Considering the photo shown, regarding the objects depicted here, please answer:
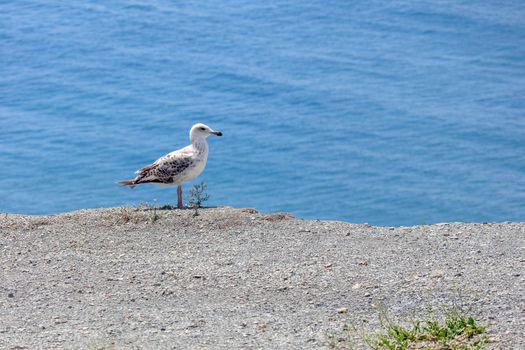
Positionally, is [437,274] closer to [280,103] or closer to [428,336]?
[428,336]

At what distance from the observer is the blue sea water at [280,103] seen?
14141 mm

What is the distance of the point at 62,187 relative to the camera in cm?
1444

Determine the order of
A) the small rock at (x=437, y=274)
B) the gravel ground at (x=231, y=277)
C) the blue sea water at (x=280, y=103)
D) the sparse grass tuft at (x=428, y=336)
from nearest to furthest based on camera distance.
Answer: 1. the sparse grass tuft at (x=428, y=336)
2. the gravel ground at (x=231, y=277)
3. the small rock at (x=437, y=274)
4. the blue sea water at (x=280, y=103)

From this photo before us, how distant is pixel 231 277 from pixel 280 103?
886 centimetres

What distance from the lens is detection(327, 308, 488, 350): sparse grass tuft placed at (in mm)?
5828

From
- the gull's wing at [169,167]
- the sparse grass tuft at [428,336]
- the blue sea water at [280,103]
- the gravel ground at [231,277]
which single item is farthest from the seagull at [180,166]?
the sparse grass tuft at [428,336]

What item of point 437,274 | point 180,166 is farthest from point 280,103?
point 437,274

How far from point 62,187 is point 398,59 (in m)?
6.25

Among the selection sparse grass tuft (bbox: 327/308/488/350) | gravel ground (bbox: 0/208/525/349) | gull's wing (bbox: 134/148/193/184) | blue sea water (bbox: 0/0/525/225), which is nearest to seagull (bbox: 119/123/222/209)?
gull's wing (bbox: 134/148/193/184)

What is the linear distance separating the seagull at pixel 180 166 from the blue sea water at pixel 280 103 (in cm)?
333

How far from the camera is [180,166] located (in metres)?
10.2

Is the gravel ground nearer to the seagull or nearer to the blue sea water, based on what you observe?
the seagull

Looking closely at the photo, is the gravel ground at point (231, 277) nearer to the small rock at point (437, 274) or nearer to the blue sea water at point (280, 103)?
the small rock at point (437, 274)

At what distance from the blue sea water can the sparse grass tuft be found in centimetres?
718
